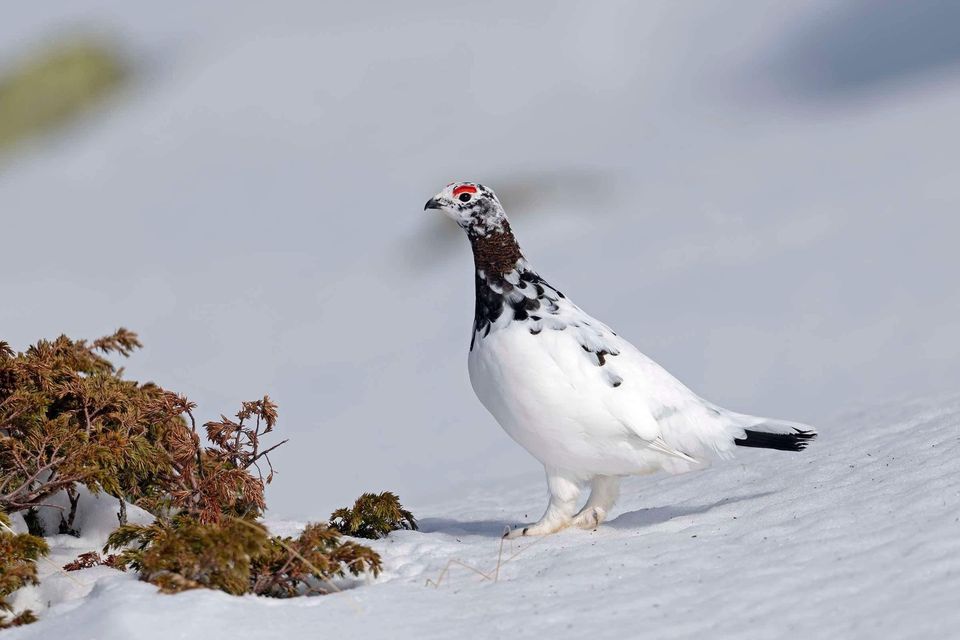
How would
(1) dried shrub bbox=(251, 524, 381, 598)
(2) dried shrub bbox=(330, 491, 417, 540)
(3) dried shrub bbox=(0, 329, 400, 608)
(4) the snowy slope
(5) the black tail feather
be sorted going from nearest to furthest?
1. (4) the snowy slope
2. (3) dried shrub bbox=(0, 329, 400, 608)
3. (1) dried shrub bbox=(251, 524, 381, 598)
4. (5) the black tail feather
5. (2) dried shrub bbox=(330, 491, 417, 540)

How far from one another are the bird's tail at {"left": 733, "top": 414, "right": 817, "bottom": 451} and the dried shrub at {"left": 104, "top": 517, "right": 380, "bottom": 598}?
5.39 ft

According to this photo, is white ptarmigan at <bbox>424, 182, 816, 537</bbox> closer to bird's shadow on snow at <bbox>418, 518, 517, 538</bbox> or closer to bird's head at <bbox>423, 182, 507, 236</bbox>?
bird's head at <bbox>423, 182, 507, 236</bbox>

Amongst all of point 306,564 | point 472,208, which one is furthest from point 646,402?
point 306,564

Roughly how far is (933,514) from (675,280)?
459 inches

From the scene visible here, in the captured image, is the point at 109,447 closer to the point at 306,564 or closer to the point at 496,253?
the point at 306,564

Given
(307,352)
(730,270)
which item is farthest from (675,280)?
(307,352)

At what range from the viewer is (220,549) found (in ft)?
12.2

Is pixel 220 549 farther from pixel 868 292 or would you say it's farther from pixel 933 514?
pixel 868 292

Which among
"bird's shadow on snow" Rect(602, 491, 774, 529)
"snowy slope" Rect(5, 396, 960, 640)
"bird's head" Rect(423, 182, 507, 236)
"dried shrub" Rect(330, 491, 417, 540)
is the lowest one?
"snowy slope" Rect(5, 396, 960, 640)

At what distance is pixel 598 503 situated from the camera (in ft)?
16.2

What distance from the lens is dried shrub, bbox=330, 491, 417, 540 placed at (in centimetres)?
509

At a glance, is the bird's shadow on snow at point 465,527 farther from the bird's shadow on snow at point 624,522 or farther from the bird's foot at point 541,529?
the bird's foot at point 541,529

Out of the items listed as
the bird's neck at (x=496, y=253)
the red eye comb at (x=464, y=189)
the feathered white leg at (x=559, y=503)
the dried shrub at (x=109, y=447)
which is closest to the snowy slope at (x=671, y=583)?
the feathered white leg at (x=559, y=503)

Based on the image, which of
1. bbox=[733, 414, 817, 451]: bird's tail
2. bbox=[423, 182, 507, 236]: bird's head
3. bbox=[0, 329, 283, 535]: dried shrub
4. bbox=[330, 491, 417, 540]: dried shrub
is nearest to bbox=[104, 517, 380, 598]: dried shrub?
bbox=[0, 329, 283, 535]: dried shrub
